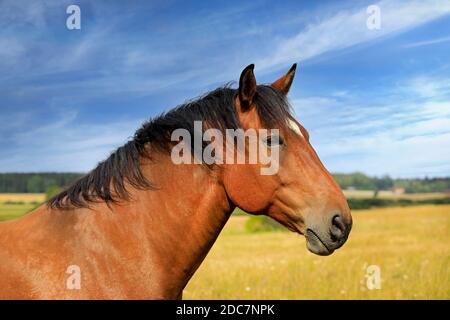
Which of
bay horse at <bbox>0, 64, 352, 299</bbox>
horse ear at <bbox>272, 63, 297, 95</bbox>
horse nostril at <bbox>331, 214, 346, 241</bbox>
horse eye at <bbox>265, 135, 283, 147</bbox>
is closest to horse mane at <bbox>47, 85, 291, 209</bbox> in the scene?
bay horse at <bbox>0, 64, 352, 299</bbox>

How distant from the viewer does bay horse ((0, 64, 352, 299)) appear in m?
3.71

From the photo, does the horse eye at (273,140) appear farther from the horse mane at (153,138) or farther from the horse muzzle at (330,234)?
the horse muzzle at (330,234)

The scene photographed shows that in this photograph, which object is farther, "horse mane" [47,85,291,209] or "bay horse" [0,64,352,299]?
"horse mane" [47,85,291,209]

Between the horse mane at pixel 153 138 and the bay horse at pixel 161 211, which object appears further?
the horse mane at pixel 153 138

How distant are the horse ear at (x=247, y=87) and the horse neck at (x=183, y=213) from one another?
0.75 meters

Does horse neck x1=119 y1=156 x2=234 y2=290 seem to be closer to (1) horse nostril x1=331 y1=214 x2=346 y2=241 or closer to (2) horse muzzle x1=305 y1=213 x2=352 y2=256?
(2) horse muzzle x1=305 y1=213 x2=352 y2=256

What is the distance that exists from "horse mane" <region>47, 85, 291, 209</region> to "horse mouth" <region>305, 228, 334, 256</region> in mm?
1068

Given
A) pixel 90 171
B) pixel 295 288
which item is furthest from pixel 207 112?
pixel 295 288

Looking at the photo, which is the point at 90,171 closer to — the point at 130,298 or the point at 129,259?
the point at 129,259

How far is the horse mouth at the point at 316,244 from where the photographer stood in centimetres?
389

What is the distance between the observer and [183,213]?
3994 mm

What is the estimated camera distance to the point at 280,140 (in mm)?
4039

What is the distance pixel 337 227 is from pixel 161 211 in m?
1.62

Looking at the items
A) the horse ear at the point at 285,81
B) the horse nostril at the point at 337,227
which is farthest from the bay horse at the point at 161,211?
the horse ear at the point at 285,81
